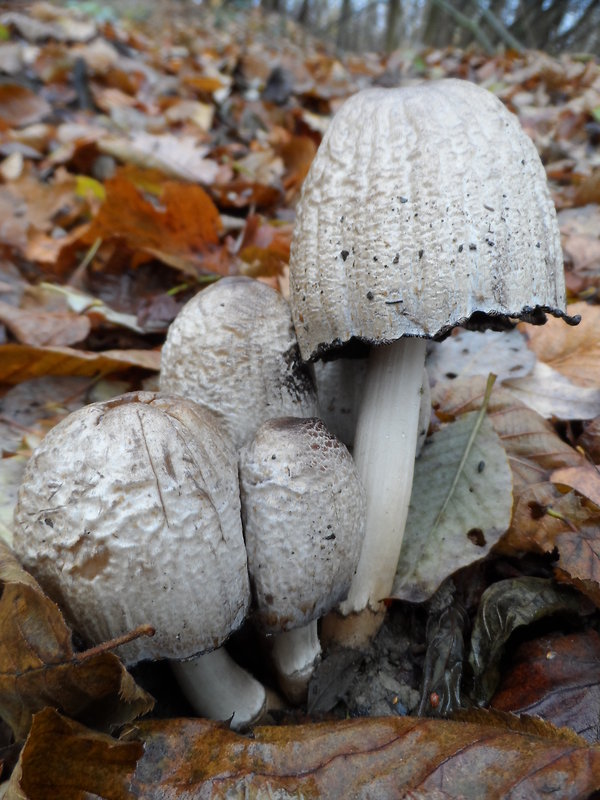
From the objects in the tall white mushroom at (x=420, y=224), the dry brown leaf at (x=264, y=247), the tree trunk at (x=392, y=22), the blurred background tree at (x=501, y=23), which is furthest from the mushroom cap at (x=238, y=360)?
the tree trunk at (x=392, y=22)

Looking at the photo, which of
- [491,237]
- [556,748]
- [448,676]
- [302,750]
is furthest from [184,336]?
[556,748]

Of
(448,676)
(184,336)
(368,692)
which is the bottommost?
(368,692)

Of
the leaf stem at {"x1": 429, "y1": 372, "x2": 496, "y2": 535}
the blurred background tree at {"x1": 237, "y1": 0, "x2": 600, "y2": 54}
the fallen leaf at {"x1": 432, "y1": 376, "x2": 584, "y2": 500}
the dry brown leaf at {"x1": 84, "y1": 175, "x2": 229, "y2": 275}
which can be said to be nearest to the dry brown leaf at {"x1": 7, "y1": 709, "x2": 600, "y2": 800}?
the leaf stem at {"x1": 429, "y1": 372, "x2": 496, "y2": 535}

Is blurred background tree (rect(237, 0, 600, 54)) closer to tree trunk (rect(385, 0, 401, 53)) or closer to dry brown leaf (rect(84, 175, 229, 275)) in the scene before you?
tree trunk (rect(385, 0, 401, 53))

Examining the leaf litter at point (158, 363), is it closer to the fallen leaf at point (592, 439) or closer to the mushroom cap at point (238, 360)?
the fallen leaf at point (592, 439)

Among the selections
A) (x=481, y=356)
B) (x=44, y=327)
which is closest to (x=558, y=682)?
(x=481, y=356)

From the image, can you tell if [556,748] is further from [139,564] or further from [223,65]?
[223,65]

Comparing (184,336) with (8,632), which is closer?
(8,632)
